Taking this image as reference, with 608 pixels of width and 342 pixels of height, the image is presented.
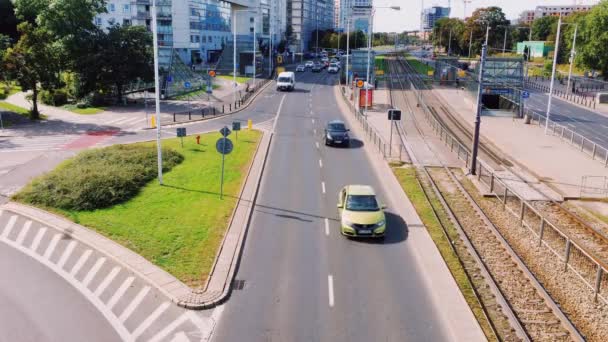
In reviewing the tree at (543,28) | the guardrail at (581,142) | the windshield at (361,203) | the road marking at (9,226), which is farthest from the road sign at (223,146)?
the tree at (543,28)

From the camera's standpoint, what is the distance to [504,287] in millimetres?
17391

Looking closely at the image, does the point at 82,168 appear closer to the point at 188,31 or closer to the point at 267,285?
the point at 267,285

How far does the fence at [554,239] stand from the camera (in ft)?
58.4

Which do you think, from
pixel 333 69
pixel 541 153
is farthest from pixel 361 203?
pixel 333 69

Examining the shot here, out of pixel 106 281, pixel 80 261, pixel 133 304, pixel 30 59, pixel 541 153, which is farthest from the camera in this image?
pixel 30 59

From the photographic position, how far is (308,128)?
46.9 metres

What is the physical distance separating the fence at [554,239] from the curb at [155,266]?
37.4 feet

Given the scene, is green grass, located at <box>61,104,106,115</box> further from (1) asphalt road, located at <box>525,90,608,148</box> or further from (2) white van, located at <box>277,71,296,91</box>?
(1) asphalt road, located at <box>525,90,608,148</box>

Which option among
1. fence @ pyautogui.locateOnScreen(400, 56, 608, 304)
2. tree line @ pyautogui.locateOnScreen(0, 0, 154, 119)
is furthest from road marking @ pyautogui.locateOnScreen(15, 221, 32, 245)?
tree line @ pyautogui.locateOnScreen(0, 0, 154, 119)

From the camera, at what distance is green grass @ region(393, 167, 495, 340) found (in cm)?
1540

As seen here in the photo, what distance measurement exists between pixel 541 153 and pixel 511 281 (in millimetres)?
24202

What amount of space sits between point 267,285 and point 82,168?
1463 cm

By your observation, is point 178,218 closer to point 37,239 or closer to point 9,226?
point 37,239

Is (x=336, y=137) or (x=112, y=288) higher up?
(x=336, y=137)
